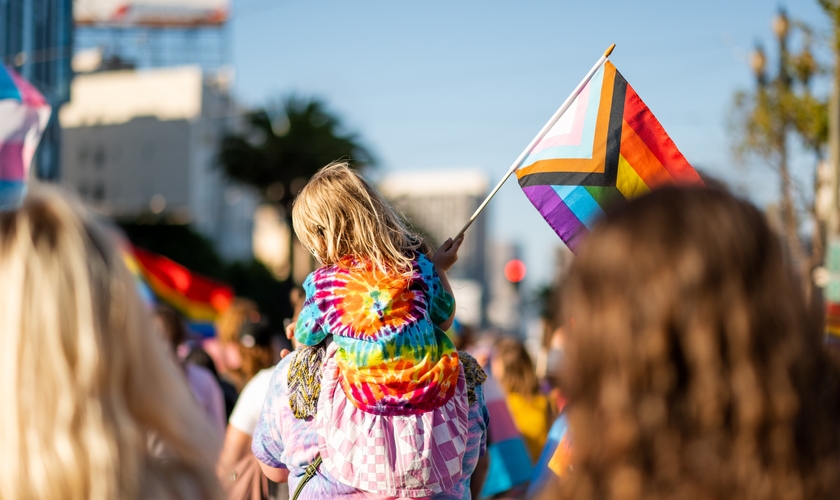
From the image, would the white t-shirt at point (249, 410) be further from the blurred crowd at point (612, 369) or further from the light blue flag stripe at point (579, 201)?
the blurred crowd at point (612, 369)

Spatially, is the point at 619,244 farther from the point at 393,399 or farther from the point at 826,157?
the point at 826,157

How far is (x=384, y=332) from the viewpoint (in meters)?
2.65

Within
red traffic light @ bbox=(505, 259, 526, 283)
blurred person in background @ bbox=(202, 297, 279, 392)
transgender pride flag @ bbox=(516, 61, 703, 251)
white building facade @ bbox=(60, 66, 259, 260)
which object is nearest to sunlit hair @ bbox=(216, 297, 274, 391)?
blurred person in background @ bbox=(202, 297, 279, 392)

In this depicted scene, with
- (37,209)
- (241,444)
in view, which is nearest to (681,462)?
(37,209)

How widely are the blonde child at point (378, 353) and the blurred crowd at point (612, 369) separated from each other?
2.91ft

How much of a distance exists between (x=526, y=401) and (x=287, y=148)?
1010 inches

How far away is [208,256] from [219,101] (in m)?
18.3

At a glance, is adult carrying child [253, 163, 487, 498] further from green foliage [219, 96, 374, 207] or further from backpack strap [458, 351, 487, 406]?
green foliage [219, 96, 374, 207]

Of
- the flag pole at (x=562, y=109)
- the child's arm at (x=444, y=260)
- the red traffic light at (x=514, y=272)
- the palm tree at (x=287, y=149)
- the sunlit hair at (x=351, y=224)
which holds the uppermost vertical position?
Answer: the flag pole at (x=562, y=109)

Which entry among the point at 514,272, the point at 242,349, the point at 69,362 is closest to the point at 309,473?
the point at 69,362

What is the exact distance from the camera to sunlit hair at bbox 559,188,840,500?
137 cm

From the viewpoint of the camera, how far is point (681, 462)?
54.9 inches

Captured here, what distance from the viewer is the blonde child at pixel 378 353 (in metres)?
2.62

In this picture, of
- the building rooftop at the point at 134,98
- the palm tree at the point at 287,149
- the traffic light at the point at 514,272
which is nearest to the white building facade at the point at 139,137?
the building rooftop at the point at 134,98
